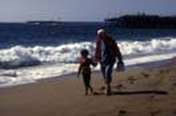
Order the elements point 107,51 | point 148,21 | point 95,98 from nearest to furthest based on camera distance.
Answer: point 95,98
point 107,51
point 148,21

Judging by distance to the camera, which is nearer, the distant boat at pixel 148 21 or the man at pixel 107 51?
the man at pixel 107 51

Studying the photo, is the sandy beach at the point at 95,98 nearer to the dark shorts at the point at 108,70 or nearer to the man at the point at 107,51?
the dark shorts at the point at 108,70

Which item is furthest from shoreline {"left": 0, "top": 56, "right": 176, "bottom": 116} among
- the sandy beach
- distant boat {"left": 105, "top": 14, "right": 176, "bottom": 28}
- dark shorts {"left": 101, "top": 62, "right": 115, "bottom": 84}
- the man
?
distant boat {"left": 105, "top": 14, "right": 176, "bottom": 28}

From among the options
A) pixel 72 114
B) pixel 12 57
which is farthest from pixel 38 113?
pixel 12 57

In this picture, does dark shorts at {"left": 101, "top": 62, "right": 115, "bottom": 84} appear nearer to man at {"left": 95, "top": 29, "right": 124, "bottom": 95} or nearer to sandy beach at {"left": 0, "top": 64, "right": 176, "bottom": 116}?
man at {"left": 95, "top": 29, "right": 124, "bottom": 95}

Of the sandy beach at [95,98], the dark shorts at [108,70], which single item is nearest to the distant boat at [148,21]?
the sandy beach at [95,98]

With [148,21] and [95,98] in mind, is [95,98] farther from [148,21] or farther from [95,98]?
[148,21]

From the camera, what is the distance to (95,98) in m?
10.3

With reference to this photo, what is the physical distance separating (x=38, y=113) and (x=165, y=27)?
99.7m

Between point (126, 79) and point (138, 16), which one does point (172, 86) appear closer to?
point (126, 79)

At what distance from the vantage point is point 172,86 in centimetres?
1130

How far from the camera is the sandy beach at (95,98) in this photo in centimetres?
894

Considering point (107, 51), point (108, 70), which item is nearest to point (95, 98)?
point (108, 70)

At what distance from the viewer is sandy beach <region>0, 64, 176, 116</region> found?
29.3 feet
